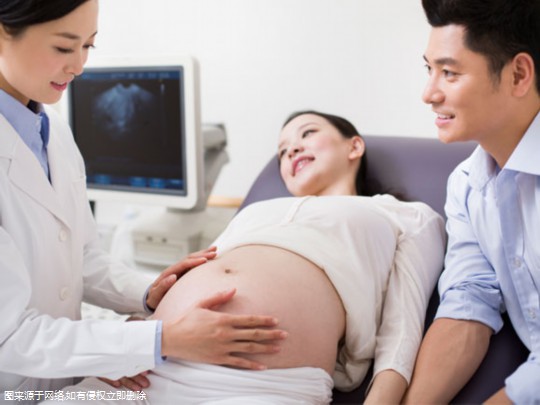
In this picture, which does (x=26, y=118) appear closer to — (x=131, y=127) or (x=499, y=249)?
(x=131, y=127)

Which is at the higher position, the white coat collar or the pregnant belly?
the white coat collar

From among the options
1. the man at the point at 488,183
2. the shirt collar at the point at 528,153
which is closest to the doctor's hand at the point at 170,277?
the man at the point at 488,183

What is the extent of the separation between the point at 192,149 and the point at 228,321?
36.4 inches

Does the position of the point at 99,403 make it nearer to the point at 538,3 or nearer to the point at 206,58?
the point at 538,3

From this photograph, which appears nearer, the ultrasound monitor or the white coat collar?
the white coat collar

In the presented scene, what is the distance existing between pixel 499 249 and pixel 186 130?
1063mm

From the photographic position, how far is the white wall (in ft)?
6.53

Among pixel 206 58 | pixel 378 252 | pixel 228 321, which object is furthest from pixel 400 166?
pixel 206 58

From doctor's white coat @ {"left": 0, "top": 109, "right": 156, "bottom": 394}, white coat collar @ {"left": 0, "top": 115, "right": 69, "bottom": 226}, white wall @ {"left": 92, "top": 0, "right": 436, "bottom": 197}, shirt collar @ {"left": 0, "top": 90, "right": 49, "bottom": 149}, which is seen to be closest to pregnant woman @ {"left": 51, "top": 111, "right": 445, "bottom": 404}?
doctor's white coat @ {"left": 0, "top": 109, "right": 156, "bottom": 394}

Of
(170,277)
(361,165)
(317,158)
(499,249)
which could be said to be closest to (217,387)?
(170,277)

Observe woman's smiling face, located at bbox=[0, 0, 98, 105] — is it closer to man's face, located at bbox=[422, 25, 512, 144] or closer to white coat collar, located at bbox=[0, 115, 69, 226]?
white coat collar, located at bbox=[0, 115, 69, 226]

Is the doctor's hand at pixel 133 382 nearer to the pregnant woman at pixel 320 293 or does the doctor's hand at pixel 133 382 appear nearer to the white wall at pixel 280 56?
the pregnant woman at pixel 320 293

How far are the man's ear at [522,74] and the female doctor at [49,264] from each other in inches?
25.6

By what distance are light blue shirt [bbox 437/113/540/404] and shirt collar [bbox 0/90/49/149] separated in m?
0.93
